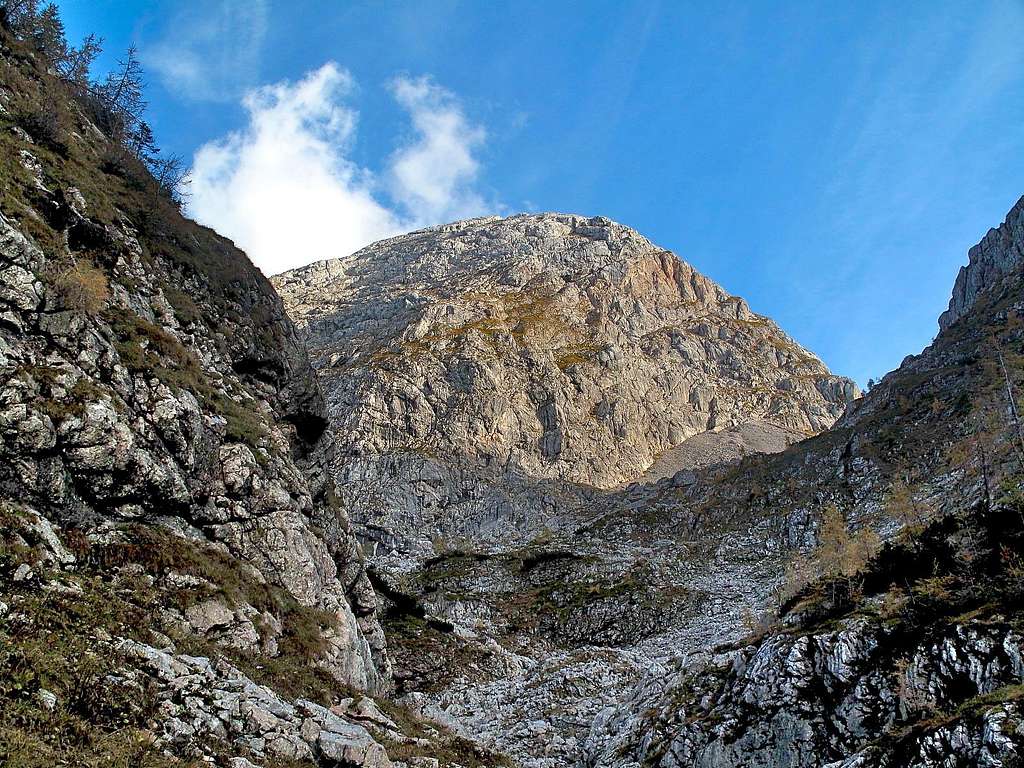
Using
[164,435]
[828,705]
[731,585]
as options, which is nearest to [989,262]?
[731,585]

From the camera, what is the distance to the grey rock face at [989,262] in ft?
378

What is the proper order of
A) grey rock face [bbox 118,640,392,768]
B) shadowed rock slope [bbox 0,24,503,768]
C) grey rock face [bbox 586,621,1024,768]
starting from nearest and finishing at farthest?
shadowed rock slope [bbox 0,24,503,768]
grey rock face [bbox 118,640,392,768]
grey rock face [bbox 586,621,1024,768]

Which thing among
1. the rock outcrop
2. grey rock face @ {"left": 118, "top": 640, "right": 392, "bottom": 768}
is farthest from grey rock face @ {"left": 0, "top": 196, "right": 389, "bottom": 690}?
grey rock face @ {"left": 118, "top": 640, "right": 392, "bottom": 768}

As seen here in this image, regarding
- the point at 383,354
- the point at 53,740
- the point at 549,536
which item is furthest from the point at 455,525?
the point at 53,740

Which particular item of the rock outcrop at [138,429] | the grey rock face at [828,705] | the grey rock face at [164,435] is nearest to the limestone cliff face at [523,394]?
the grey rock face at [164,435]

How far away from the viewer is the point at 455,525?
121m

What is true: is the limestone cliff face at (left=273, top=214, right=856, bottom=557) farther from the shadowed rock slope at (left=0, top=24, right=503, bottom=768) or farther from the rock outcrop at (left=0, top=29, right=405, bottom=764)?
the shadowed rock slope at (left=0, top=24, right=503, bottom=768)

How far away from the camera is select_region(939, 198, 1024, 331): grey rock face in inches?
4532

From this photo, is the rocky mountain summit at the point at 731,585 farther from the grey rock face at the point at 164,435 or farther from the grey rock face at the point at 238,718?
the grey rock face at the point at 238,718

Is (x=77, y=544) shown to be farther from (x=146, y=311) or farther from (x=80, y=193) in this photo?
(x=80, y=193)

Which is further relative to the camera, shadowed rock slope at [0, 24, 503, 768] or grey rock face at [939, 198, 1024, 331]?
grey rock face at [939, 198, 1024, 331]

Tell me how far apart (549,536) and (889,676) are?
92.3 m

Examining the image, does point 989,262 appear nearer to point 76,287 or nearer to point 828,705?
point 828,705

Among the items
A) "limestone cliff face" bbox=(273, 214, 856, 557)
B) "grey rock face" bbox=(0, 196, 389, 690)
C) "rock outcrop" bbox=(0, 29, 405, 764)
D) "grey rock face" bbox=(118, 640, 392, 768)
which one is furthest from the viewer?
"limestone cliff face" bbox=(273, 214, 856, 557)
